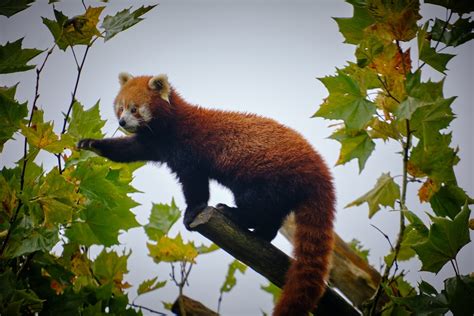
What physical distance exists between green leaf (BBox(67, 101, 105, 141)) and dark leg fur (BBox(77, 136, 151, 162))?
3.17 feet

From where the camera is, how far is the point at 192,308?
245 centimetres

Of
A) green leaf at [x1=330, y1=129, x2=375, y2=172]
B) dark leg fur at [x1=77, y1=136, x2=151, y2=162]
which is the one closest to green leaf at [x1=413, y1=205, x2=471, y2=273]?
green leaf at [x1=330, y1=129, x2=375, y2=172]

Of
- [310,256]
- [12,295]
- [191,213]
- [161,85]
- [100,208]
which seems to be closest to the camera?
[12,295]

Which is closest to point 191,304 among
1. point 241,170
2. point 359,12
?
point 241,170

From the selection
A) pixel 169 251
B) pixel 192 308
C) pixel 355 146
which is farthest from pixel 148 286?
pixel 355 146

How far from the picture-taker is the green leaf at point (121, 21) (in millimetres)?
1596

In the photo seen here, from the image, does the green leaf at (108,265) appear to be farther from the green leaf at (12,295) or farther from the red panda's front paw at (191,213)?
the red panda's front paw at (191,213)

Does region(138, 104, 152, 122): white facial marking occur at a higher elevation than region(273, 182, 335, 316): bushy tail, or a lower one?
higher

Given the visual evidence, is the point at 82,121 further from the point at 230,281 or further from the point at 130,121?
the point at 130,121

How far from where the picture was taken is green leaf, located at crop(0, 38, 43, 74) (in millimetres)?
1478

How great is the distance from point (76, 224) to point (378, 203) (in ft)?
3.62

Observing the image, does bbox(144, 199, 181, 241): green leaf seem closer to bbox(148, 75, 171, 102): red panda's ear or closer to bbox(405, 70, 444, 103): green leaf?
bbox(148, 75, 171, 102): red panda's ear

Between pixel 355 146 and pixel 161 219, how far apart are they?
1.16 metres

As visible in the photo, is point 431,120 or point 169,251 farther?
point 169,251
